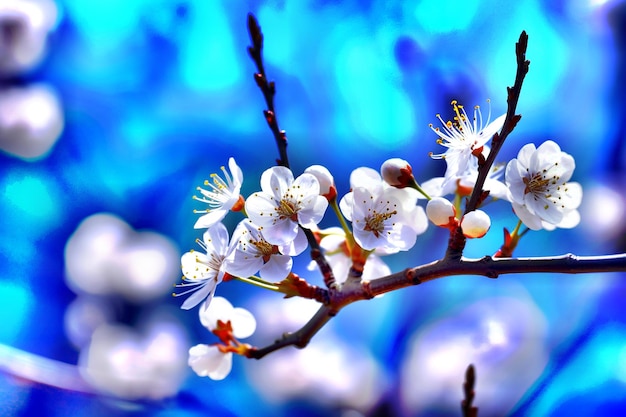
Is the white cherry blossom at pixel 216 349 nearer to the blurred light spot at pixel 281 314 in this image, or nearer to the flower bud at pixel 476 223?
the flower bud at pixel 476 223

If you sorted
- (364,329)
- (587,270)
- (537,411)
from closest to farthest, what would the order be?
(587,270)
(537,411)
(364,329)

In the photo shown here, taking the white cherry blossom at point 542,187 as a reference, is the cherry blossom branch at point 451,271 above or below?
below

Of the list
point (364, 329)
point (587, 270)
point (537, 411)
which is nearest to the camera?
point (587, 270)

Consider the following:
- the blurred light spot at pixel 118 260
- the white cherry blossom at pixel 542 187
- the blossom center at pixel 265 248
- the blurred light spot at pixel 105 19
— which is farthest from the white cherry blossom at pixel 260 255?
the blurred light spot at pixel 105 19

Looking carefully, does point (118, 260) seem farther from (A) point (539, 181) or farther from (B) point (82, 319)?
(A) point (539, 181)

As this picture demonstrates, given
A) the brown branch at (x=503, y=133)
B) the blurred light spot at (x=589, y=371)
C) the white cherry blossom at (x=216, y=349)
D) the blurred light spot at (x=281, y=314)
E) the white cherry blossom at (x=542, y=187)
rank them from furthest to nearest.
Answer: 1. the blurred light spot at (x=281, y=314)
2. the blurred light spot at (x=589, y=371)
3. the white cherry blossom at (x=216, y=349)
4. the white cherry blossom at (x=542, y=187)
5. the brown branch at (x=503, y=133)

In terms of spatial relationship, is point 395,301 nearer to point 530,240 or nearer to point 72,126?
point 530,240

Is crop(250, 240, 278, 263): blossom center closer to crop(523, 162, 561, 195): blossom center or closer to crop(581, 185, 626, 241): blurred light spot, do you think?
crop(523, 162, 561, 195): blossom center

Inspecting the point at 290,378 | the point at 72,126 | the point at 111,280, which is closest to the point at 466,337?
the point at 290,378
